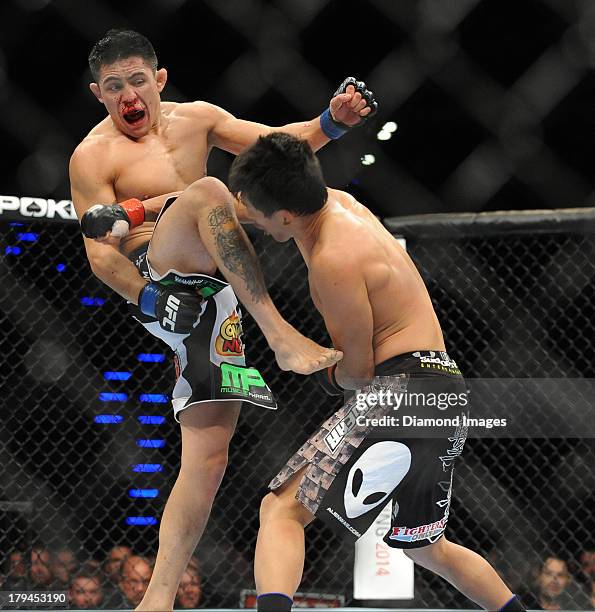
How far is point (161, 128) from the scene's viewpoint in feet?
7.02

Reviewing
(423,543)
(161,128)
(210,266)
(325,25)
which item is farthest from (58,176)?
(423,543)

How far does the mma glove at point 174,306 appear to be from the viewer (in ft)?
6.13

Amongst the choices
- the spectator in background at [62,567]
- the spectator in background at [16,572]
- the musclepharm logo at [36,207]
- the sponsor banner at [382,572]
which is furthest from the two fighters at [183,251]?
the spectator in background at [62,567]

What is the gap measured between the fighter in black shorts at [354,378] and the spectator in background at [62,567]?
1353 millimetres

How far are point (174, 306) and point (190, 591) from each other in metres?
1.51

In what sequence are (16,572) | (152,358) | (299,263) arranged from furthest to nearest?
1. (152,358)
2. (299,263)
3. (16,572)

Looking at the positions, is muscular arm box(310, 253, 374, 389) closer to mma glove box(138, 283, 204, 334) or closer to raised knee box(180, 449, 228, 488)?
mma glove box(138, 283, 204, 334)

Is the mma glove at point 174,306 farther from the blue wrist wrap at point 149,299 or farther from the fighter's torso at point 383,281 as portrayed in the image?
the fighter's torso at point 383,281

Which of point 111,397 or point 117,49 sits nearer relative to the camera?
Result: point 117,49

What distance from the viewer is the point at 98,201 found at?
80.3 inches

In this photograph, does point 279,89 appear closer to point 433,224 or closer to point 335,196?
point 433,224

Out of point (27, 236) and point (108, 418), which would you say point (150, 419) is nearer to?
point (108, 418)

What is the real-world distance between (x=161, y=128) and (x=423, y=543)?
3.61 feet

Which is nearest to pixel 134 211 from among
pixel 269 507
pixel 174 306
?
pixel 174 306
